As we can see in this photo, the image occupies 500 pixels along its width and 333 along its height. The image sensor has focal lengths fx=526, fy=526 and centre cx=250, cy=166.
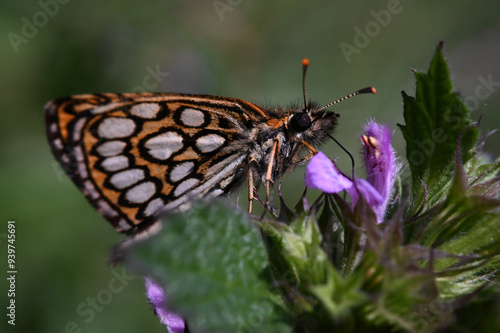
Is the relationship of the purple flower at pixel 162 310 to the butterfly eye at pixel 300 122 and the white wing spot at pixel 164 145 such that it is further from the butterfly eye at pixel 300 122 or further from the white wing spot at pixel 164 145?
the butterfly eye at pixel 300 122

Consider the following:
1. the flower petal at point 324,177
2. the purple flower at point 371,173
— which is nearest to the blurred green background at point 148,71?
the purple flower at point 371,173

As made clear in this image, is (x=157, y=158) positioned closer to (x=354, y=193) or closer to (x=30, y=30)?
(x=354, y=193)

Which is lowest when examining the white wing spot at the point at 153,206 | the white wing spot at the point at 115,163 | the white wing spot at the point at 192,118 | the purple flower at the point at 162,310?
the purple flower at the point at 162,310

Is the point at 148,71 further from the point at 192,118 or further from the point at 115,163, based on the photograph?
the point at 115,163

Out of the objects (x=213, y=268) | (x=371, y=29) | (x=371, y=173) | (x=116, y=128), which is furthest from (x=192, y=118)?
(x=371, y=29)

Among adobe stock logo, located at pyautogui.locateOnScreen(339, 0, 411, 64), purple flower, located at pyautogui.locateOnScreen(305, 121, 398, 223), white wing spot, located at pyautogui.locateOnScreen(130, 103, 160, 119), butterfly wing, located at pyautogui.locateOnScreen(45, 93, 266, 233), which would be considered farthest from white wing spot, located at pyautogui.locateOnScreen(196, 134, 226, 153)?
adobe stock logo, located at pyautogui.locateOnScreen(339, 0, 411, 64)

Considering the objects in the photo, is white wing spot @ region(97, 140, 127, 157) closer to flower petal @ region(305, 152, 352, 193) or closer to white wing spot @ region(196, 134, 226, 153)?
white wing spot @ region(196, 134, 226, 153)
